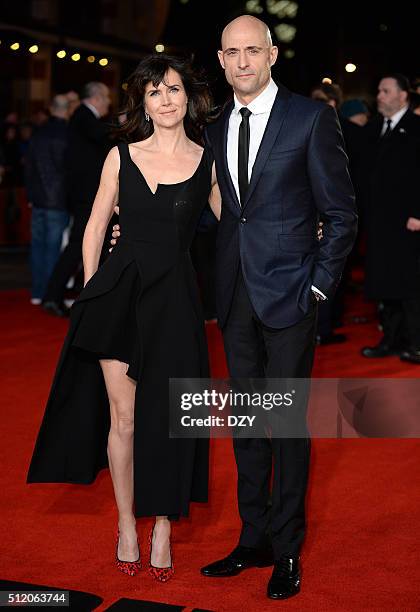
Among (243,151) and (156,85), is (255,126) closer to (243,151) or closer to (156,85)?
(243,151)

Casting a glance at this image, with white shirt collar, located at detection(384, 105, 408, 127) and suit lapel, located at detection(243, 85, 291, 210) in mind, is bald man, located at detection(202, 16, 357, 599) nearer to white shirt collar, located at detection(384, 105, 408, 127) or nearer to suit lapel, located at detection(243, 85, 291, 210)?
suit lapel, located at detection(243, 85, 291, 210)

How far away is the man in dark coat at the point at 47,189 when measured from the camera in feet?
31.2

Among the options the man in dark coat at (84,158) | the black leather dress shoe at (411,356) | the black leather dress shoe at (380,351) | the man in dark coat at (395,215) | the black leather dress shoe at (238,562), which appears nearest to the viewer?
the black leather dress shoe at (238,562)

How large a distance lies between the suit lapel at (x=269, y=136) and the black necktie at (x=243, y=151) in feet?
0.12

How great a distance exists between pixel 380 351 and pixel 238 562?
4.05 metres

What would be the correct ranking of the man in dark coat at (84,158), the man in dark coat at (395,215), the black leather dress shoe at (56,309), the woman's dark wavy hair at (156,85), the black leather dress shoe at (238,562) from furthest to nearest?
the black leather dress shoe at (56,309)
the man in dark coat at (84,158)
the man in dark coat at (395,215)
the black leather dress shoe at (238,562)
the woman's dark wavy hair at (156,85)

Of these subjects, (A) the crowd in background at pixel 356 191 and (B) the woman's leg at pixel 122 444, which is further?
(A) the crowd in background at pixel 356 191

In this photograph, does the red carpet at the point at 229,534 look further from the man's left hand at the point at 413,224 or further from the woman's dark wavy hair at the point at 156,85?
the man's left hand at the point at 413,224

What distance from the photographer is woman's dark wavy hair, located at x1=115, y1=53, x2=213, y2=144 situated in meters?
3.47

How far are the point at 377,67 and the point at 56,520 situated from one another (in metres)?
35.9

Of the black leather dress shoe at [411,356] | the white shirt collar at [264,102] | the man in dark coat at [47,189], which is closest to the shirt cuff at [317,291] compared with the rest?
the white shirt collar at [264,102]

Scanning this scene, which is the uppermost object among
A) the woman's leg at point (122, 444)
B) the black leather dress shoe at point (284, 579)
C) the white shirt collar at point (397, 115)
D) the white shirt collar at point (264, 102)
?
the white shirt collar at point (264, 102)

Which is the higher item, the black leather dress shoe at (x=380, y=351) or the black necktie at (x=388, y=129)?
the black necktie at (x=388, y=129)

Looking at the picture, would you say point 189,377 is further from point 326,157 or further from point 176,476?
point 326,157
